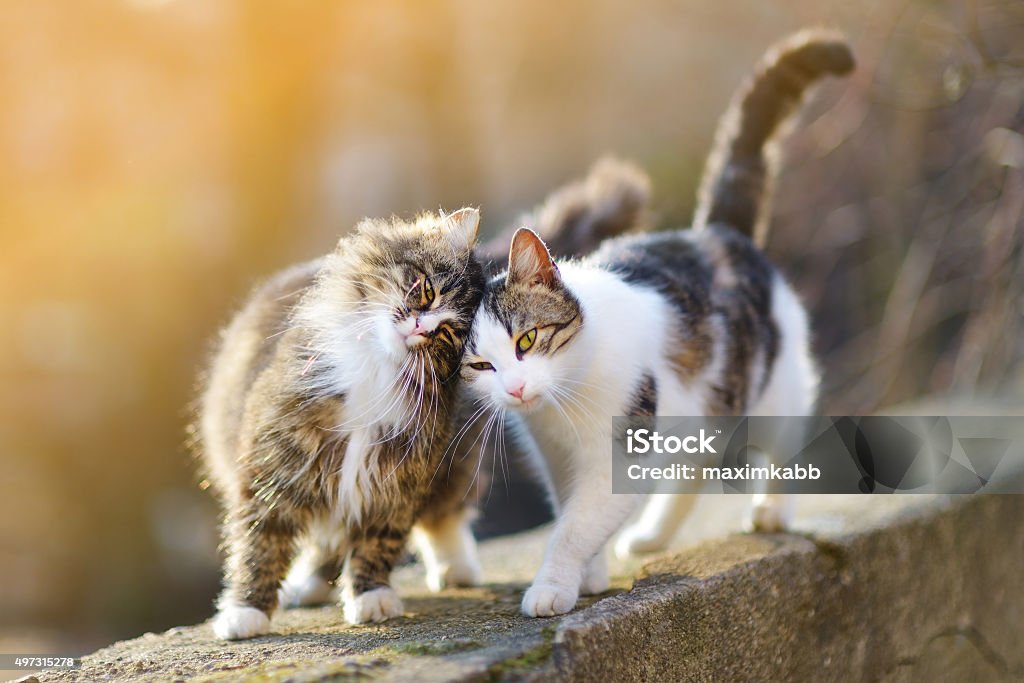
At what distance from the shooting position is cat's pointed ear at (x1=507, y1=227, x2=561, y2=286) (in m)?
1.53

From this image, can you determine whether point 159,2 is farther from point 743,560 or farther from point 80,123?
point 743,560

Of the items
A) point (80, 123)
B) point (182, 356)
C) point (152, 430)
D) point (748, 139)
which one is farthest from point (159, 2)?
point (748, 139)

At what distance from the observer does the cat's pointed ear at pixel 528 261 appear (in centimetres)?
153

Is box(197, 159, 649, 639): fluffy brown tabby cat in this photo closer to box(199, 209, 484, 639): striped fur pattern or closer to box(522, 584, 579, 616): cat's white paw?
box(199, 209, 484, 639): striped fur pattern

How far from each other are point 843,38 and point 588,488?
1.33m

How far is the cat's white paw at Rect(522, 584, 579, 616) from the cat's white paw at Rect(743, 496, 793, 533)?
698mm

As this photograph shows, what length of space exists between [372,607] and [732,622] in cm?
65

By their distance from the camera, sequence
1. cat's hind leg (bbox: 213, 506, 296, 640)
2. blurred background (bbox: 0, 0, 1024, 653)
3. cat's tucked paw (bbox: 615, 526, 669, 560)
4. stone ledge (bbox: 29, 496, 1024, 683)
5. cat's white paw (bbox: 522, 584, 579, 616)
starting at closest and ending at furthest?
1. stone ledge (bbox: 29, 496, 1024, 683)
2. cat's white paw (bbox: 522, 584, 579, 616)
3. cat's hind leg (bbox: 213, 506, 296, 640)
4. cat's tucked paw (bbox: 615, 526, 669, 560)
5. blurred background (bbox: 0, 0, 1024, 653)

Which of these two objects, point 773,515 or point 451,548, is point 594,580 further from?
point 773,515

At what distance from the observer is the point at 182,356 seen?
3.93 meters

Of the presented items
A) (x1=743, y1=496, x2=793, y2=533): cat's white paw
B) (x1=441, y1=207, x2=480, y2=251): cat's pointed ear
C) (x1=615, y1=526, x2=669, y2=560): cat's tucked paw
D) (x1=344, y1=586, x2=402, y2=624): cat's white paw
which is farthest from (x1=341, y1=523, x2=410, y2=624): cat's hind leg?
(x1=743, y1=496, x2=793, y2=533): cat's white paw

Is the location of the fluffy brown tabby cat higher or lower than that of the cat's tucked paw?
higher

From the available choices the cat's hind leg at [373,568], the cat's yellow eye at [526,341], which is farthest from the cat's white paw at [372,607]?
the cat's yellow eye at [526,341]

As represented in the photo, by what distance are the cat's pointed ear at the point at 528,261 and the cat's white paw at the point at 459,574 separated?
0.75 m
